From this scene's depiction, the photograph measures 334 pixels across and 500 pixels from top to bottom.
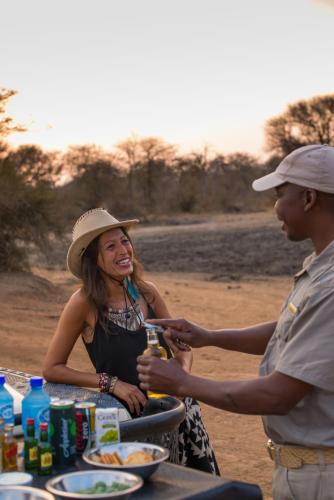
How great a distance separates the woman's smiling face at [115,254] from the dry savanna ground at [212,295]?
1.85 m

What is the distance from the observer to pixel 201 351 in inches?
388

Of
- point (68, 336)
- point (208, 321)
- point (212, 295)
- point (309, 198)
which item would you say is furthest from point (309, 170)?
point (212, 295)

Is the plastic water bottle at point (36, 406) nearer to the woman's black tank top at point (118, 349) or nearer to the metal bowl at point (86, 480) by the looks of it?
the metal bowl at point (86, 480)

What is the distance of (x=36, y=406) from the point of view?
2.84m

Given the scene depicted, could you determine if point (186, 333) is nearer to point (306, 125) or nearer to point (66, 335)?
point (66, 335)

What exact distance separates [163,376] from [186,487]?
414 mm

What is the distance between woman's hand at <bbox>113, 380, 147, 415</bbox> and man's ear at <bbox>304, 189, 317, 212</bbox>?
4.62ft

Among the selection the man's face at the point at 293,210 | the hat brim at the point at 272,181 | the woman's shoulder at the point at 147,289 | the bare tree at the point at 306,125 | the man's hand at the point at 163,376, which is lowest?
the man's hand at the point at 163,376

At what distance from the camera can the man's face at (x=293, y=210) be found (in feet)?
9.20

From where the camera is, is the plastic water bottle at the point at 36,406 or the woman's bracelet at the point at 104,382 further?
the woman's bracelet at the point at 104,382

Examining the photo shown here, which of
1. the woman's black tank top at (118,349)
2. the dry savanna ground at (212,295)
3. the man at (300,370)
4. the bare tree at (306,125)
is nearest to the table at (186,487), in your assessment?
the man at (300,370)

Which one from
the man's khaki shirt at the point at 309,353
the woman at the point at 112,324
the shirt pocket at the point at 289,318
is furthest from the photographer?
the woman at the point at 112,324

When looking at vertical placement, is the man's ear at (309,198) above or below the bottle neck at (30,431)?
above

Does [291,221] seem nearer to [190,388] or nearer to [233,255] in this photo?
[190,388]
